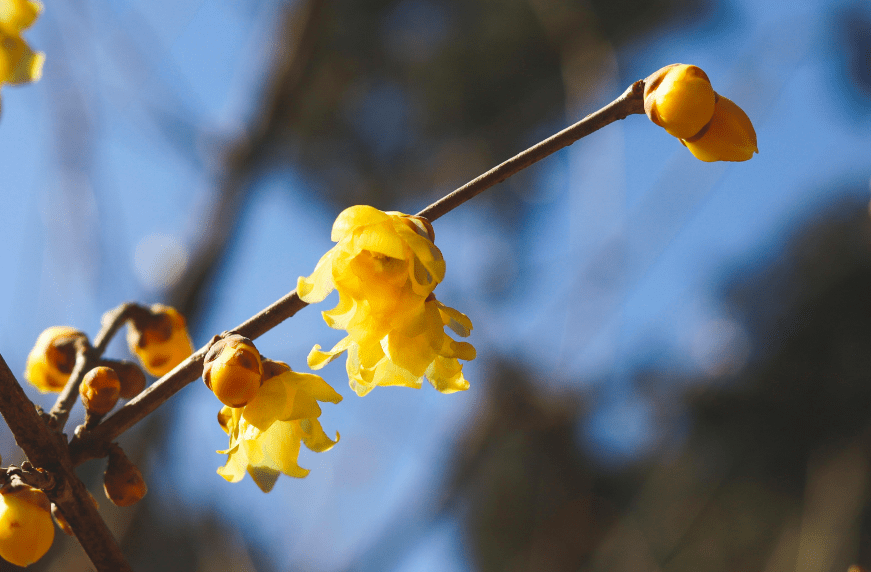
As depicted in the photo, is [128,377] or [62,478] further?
[128,377]

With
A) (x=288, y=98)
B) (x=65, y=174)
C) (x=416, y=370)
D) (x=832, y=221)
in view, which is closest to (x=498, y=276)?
(x=288, y=98)

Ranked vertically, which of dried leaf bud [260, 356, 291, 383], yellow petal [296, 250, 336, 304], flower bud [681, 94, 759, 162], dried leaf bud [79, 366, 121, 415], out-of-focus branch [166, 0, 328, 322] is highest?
yellow petal [296, 250, 336, 304]

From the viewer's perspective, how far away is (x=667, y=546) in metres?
2.51

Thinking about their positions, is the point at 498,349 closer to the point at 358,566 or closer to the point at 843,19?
the point at 358,566

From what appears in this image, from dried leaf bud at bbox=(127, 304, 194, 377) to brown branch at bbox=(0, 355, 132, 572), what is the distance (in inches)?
6.7

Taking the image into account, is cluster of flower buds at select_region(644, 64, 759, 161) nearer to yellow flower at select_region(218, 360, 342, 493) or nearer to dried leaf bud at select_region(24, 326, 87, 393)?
yellow flower at select_region(218, 360, 342, 493)

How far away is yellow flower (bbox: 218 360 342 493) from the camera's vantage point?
305mm

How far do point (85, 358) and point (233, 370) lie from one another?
0.72 feet

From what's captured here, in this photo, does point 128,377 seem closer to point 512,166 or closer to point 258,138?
point 512,166

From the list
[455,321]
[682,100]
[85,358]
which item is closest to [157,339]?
[85,358]

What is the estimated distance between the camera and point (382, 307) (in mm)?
303

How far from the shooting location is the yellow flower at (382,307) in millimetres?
287

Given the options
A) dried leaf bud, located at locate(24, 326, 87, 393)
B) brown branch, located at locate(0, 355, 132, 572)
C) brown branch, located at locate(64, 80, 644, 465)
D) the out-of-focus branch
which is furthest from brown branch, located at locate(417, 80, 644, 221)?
the out-of-focus branch

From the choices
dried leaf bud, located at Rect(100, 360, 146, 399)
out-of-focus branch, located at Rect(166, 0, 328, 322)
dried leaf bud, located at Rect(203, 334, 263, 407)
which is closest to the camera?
dried leaf bud, located at Rect(203, 334, 263, 407)
